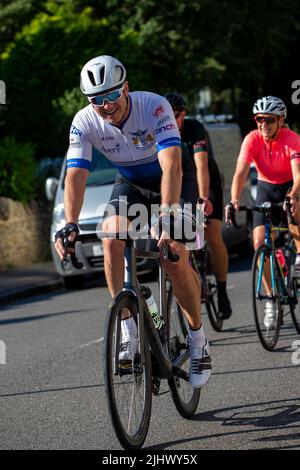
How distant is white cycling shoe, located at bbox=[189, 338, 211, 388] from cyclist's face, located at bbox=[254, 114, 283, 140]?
3134 mm

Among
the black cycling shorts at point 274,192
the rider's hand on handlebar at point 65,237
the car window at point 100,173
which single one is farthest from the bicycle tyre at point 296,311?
the car window at point 100,173

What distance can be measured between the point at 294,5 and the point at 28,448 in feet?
94.1

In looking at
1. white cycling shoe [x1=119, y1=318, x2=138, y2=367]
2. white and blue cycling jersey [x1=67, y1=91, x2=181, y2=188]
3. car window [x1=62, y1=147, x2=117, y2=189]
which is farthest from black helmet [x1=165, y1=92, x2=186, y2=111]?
car window [x1=62, y1=147, x2=117, y2=189]

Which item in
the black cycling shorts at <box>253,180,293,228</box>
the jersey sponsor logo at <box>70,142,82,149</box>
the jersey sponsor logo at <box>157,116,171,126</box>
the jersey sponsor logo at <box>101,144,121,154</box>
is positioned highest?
the jersey sponsor logo at <box>157,116,171,126</box>

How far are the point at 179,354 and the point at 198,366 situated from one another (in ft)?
0.47

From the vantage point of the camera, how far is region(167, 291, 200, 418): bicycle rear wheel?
6614mm

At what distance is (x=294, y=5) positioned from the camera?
3331cm

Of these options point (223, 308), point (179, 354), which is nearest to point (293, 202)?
point (223, 308)

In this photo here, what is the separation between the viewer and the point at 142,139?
6.57 meters

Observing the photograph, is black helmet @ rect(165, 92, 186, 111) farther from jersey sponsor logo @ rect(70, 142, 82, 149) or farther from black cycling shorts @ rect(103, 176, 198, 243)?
jersey sponsor logo @ rect(70, 142, 82, 149)

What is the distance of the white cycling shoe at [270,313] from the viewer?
9344 mm

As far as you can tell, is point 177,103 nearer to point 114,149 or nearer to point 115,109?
point 114,149

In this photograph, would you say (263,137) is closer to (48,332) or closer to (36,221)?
(48,332)
